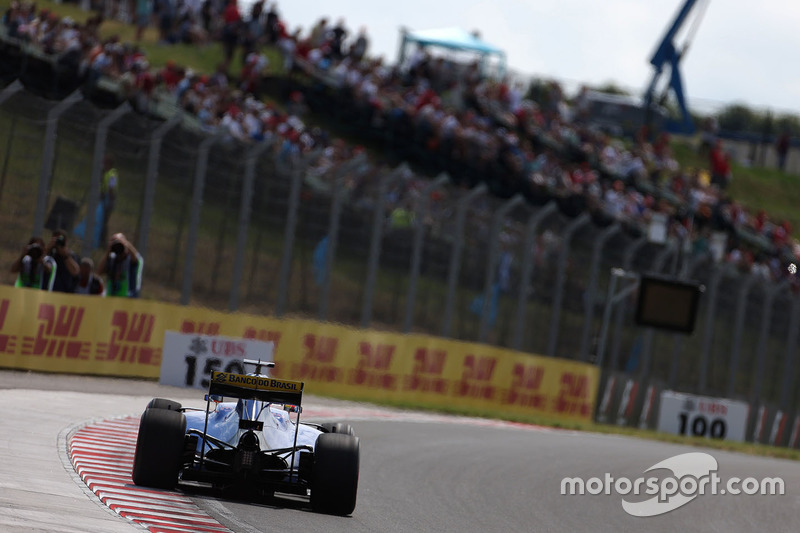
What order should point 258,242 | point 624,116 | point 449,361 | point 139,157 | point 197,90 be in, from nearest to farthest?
point 139,157, point 258,242, point 449,361, point 197,90, point 624,116

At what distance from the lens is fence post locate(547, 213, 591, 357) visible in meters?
25.0

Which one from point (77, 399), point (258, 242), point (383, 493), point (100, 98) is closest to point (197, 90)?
point (100, 98)

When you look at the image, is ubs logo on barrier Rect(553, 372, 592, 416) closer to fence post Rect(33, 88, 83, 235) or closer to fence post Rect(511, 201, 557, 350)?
fence post Rect(511, 201, 557, 350)

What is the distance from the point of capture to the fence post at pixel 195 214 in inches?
778

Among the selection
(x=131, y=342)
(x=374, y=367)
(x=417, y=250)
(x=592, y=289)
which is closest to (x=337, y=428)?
(x=131, y=342)

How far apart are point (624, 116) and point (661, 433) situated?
24.2m

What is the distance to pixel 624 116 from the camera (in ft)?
157

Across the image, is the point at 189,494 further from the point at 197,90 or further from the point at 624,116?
the point at 624,116

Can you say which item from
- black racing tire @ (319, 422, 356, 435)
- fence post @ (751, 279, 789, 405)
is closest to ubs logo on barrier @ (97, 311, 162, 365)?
black racing tire @ (319, 422, 356, 435)

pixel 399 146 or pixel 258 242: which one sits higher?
pixel 399 146

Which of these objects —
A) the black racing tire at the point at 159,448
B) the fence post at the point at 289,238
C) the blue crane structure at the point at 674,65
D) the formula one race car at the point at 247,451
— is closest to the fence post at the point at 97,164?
the fence post at the point at 289,238

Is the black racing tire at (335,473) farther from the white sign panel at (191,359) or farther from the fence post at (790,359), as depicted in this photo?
the fence post at (790,359)

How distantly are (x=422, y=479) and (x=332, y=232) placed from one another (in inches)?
380

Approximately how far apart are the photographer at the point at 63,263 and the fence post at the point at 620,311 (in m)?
11.5
